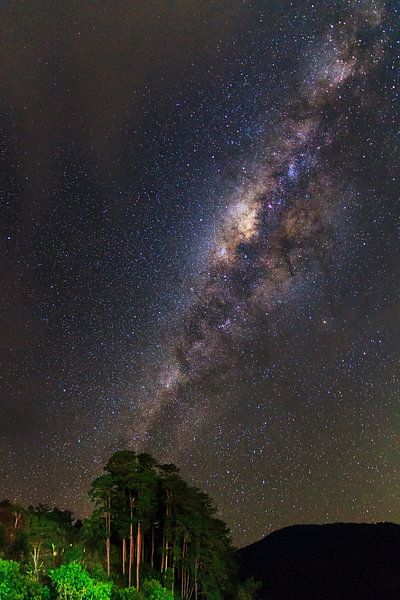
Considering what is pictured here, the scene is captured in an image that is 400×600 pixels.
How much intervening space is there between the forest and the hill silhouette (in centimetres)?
3919

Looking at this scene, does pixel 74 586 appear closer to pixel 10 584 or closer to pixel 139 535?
pixel 10 584

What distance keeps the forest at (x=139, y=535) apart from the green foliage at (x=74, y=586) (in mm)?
6397

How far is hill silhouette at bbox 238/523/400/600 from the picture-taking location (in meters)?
84.6

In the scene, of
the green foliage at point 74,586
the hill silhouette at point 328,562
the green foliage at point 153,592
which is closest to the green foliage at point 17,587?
the green foliage at point 74,586


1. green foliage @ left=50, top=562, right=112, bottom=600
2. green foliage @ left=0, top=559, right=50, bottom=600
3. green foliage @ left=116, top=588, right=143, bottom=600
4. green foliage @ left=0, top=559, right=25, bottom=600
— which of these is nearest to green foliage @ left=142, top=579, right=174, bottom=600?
green foliage @ left=116, top=588, right=143, bottom=600

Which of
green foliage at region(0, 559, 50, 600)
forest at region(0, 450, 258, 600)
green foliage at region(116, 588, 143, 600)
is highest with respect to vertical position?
forest at region(0, 450, 258, 600)

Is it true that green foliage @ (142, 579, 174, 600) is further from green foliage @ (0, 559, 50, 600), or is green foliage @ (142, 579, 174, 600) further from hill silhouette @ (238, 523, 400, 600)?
hill silhouette @ (238, 523, 400, 600)

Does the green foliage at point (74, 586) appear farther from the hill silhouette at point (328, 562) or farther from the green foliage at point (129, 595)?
the hill silhouette at point (328, 562)

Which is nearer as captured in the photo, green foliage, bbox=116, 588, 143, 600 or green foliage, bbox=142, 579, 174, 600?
green foliage, bbox=116, 588, 143, 600

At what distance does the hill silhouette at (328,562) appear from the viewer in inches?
3332

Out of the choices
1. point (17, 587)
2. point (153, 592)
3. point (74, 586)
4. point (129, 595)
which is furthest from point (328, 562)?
point (17, 587)

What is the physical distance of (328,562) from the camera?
97.8 meters

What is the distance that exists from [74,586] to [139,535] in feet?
48.0

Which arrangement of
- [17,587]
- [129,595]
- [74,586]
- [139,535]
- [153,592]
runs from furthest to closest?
[139,535] → [153,592] → [129,595] → [74,586] → [17,587]
